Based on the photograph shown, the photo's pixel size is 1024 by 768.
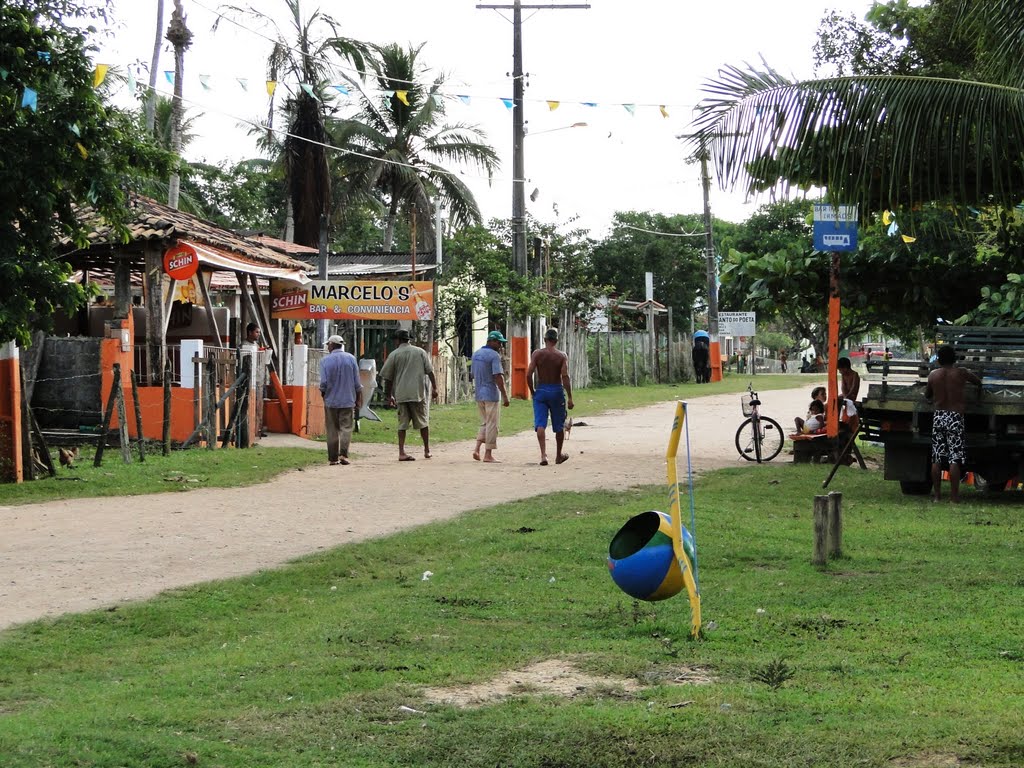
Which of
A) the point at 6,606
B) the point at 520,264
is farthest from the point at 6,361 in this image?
the point at 520,264

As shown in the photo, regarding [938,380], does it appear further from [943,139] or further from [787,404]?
[787,404]

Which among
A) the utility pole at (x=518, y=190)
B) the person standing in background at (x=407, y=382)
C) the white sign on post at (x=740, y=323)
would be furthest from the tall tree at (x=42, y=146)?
the white sign on post at (x=740, y=323)

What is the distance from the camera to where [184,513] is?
41.2 ft

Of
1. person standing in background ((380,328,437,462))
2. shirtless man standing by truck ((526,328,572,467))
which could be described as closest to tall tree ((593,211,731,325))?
person standing in background ((380,328,437,462))

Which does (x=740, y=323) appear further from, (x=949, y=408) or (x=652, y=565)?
(x=652, y=565)

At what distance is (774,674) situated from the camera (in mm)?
6125

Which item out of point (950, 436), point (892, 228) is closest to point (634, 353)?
point (892, 228)

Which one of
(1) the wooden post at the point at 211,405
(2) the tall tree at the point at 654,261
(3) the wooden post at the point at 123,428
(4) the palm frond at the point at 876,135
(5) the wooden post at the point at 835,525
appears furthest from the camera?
(2) the tall tree at the point at 654,261

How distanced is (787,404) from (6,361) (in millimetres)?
21687

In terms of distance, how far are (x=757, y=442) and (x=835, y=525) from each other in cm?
901

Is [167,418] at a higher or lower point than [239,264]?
lower

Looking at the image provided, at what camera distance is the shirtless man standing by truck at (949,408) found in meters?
13.4

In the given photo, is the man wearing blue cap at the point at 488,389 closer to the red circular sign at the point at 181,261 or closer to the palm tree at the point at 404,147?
the red circular sign at the point at 181,261

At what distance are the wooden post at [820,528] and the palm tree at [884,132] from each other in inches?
134
